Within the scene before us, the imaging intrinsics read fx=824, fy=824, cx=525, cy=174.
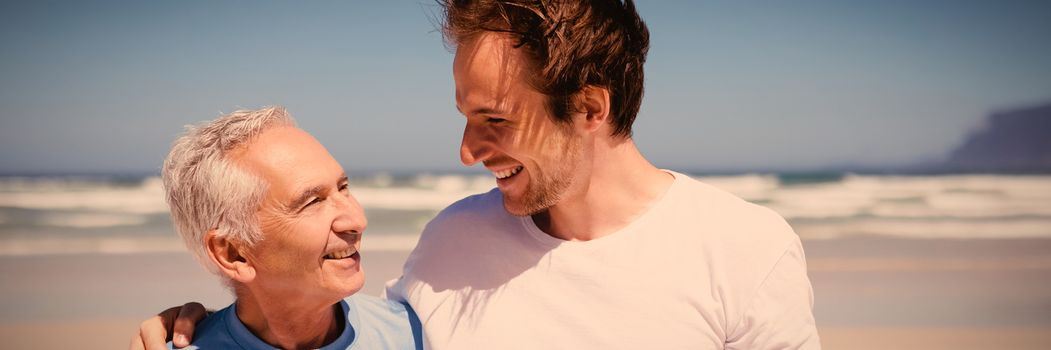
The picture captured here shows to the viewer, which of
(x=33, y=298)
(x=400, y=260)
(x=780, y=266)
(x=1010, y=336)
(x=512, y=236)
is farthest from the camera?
(x=400, y=260)

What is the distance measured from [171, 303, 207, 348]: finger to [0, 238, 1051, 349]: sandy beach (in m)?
3.49

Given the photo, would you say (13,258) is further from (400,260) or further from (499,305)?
(499,305)

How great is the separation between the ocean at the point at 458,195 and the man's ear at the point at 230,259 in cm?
682

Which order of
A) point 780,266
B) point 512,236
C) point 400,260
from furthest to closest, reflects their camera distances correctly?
point 400,260 → point 512,236 → point 780,266

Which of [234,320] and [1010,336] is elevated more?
[234,320]

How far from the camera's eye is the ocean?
963 centimetres

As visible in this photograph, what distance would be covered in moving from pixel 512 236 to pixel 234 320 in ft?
2.77

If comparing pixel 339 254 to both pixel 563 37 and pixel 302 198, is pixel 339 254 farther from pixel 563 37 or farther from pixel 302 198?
pixel 563 37

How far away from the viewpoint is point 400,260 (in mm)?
8172

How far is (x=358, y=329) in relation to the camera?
2387mm

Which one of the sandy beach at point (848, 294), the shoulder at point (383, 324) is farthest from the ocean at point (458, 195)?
the shoulder at point (383, 324)

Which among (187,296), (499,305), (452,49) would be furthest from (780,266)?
(187,296)

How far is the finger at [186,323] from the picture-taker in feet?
7.43

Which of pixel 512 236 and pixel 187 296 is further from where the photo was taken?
pixel 187 296
